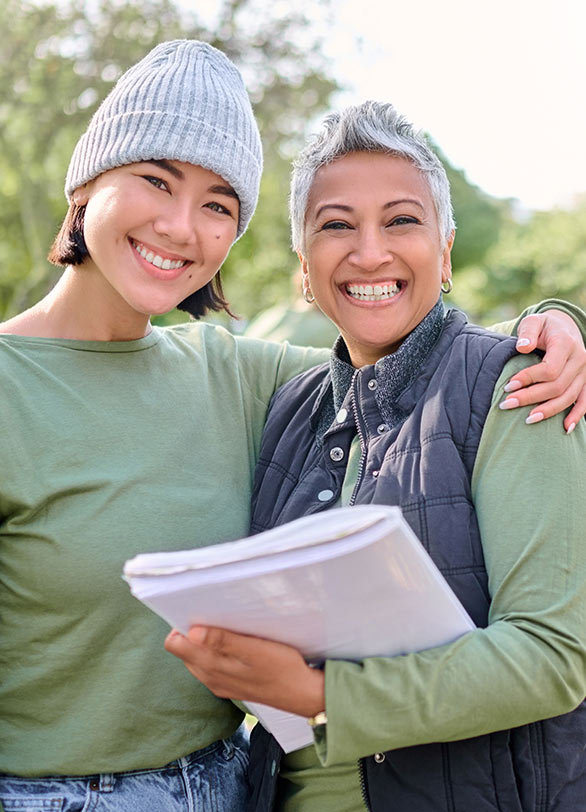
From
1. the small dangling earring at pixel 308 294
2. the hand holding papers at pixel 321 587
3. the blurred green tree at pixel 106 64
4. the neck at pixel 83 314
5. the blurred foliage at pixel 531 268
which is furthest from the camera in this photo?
the blurred foliage at pixel 531 268

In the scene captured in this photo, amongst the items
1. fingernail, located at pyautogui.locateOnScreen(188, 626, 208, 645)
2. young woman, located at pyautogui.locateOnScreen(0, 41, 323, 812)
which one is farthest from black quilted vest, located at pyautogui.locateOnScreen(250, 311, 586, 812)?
fingernail, located at pyautogui.locateOnScreen(188, 626, 208, 645)

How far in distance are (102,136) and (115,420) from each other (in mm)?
721

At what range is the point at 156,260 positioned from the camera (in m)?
2.23

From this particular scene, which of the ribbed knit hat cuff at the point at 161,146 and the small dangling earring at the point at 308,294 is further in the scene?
the small dangling earring at the point at 308,294

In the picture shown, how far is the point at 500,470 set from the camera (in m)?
1.75

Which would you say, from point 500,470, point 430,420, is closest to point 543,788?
point 500,470

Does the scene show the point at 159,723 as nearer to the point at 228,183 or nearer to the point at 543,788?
the point at 543,788

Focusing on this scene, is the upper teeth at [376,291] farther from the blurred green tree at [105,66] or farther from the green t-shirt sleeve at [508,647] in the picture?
the blurred green tree at [105,66]

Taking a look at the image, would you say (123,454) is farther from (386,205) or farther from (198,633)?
(386,205)

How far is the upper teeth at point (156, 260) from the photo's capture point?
7.27 ft

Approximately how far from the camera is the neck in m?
2.27

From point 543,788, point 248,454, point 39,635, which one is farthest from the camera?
point 248,454

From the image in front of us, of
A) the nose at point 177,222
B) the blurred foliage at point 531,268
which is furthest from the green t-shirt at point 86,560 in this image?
the blurred foliage at point 531,268

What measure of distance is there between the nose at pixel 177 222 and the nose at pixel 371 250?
41 centimetres
